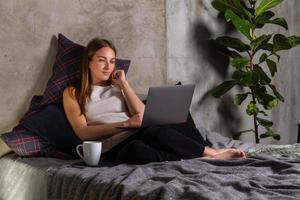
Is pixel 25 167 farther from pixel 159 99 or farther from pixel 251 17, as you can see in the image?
pixel 251 17

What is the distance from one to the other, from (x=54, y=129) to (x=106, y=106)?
299mm

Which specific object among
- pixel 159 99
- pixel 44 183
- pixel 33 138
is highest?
pixel 159 99

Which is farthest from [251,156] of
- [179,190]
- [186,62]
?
[186,62]

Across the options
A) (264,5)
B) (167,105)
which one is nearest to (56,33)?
(167,105)

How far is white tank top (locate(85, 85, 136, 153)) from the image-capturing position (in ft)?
8.36

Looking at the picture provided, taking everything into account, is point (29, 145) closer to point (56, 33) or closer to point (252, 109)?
point (56, 33)

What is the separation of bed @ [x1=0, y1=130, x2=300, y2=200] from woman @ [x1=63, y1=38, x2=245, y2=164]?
94mm

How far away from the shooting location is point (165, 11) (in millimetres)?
3287

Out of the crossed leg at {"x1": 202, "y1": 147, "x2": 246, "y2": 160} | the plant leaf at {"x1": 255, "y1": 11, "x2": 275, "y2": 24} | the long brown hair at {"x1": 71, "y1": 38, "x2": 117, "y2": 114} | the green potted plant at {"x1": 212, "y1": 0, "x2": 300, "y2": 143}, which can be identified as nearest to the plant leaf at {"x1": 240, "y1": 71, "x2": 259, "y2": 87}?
the green potted plant at {"x1": 212, "y1": 0, "x2": 300, "y2": 143}

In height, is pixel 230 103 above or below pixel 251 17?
below

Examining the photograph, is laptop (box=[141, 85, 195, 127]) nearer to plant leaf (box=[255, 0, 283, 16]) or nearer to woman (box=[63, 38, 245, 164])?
woman (box=[63, 38, 245, 164])

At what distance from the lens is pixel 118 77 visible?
2.70m

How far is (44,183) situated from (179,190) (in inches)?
30.3

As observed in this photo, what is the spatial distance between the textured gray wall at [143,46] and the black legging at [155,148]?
2.32ft
